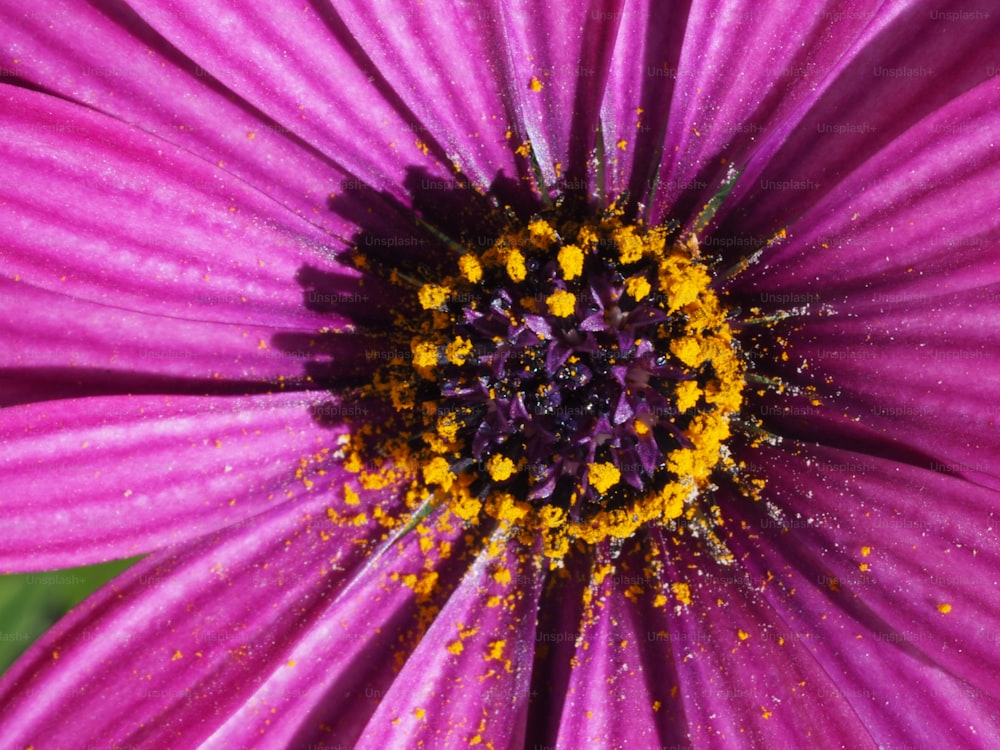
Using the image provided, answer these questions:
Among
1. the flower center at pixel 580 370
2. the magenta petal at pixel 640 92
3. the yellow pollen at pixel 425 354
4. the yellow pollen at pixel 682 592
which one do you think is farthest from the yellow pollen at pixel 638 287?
the yellow pollen at pixel 682 592

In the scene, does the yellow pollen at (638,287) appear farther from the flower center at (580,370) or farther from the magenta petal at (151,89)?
the magenta petal at (151,89)

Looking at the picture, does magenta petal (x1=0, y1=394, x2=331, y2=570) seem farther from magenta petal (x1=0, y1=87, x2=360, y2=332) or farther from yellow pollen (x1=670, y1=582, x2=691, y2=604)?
yellow pollen (x1=670, y1=582, x2=691, y2=604)

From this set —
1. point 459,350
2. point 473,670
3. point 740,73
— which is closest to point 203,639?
point 473,670

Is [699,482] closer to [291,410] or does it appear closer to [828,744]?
[828,744]

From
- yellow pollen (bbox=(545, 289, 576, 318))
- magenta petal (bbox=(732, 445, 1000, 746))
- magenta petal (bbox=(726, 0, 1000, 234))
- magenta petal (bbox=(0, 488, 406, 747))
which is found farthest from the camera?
yellow pollen (bbox=(545, 289, 576, 318))

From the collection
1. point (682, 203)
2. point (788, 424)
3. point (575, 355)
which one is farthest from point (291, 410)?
point (788, 424)

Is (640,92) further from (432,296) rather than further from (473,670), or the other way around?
(473,670)

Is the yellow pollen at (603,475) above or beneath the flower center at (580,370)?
beneath

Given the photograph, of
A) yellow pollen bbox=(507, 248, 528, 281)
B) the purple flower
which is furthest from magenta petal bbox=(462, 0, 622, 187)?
yellow pollen bbox=(507, 248, 528, 281)
